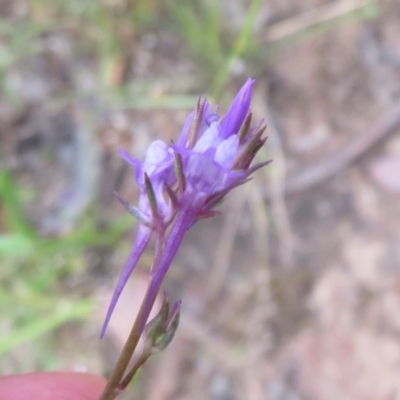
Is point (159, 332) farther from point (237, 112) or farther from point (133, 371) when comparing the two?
point (237, 112)

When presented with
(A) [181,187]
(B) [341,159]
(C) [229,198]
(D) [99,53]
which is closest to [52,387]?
(A) [181,187]

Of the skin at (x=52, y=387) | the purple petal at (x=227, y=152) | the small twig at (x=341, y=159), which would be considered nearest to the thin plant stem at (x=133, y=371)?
the purple petal at (x=227, y=152)

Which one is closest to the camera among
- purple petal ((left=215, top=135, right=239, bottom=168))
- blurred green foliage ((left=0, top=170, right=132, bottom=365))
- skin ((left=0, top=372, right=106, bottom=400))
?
purple petal ((left=215, top=135, right=239, bottom=168))

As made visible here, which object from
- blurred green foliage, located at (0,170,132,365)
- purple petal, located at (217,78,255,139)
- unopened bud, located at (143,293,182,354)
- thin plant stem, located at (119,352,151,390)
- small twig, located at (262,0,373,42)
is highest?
small twig, located at (262,0,373,42)

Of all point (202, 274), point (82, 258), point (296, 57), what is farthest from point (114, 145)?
point (296, 57)

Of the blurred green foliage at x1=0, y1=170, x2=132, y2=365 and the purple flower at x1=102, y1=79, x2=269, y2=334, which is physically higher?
the blurred green foliage at x1=0, y1=170, x2=132, y2=365

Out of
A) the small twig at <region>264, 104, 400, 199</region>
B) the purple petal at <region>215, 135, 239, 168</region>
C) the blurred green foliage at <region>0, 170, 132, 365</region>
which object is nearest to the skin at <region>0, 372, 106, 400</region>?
the blurred green foliage at <region>0, 170, 132, 365</region>

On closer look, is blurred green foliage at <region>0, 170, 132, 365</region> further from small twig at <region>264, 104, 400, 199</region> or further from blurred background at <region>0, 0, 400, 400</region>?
small twig at <region>264, 104, 400, 199</region>

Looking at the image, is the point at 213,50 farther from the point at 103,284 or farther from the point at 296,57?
the point at 103,284
